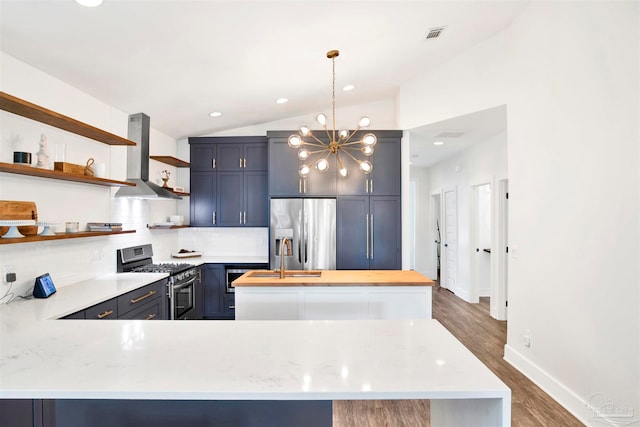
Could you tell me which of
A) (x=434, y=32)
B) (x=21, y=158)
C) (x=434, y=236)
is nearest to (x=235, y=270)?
(x=21, y=158)

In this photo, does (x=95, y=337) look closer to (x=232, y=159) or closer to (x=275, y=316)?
(x=275, y=316)

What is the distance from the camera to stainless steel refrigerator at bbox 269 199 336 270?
4.33m

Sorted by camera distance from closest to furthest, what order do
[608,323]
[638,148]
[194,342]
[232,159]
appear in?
[194,342] → [638,148] → [608,323] → [232,159]

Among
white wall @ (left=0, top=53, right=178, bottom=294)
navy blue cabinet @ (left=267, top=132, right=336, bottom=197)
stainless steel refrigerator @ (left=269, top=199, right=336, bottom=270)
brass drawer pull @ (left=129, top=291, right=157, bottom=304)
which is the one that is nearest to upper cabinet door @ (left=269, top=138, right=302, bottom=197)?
navy blue cabinet @ (left=267, top=132, right=336, bottom=197)

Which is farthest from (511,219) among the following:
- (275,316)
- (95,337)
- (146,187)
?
(146,187)

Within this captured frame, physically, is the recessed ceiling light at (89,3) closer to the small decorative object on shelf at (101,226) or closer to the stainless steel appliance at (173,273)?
the small decorative object on shelf at (101,226)

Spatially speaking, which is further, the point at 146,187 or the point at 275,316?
the point at 146,187

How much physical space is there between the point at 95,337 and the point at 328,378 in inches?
41.8

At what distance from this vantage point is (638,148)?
1900mm

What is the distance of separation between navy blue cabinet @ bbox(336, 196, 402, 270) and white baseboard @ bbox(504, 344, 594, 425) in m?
1.67

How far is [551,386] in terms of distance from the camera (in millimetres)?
2602

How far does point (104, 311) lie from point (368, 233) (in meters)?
3.12

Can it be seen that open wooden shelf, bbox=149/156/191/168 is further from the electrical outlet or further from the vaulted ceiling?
the electrical outlet

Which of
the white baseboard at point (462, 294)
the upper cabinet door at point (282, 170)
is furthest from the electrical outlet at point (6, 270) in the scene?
the white baseboard at point (462, 294)
